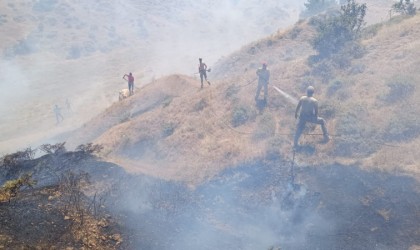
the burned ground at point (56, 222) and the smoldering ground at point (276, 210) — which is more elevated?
the burned ground at point (56, 222)

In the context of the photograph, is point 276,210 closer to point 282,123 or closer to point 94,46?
point 282,123

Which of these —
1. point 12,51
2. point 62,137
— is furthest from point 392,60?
point 12,51

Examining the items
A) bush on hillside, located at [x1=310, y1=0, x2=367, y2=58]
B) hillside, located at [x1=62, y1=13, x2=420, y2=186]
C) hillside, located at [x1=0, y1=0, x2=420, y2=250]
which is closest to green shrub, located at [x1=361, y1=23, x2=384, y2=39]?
hillside, located at [x1=0, y1=0, x2=420, y2=250]

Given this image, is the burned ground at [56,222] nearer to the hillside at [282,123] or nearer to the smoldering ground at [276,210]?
the smoldering ground at [276,210]

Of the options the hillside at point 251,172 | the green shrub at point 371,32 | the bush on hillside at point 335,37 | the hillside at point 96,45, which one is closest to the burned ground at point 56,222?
the hillside at point 251,172

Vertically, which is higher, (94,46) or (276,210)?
(94,46)

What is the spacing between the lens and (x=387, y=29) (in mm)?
20469

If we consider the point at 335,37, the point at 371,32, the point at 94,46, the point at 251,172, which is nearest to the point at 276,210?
the point at 251,172

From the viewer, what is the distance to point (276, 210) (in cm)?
1148

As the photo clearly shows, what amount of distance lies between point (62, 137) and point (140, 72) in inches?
736

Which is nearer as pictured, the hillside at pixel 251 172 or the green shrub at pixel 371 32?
the hillside at pixel 251 172

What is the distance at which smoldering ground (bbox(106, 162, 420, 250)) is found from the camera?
9880mm

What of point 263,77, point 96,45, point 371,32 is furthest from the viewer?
point 96,45

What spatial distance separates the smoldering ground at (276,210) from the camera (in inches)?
389
